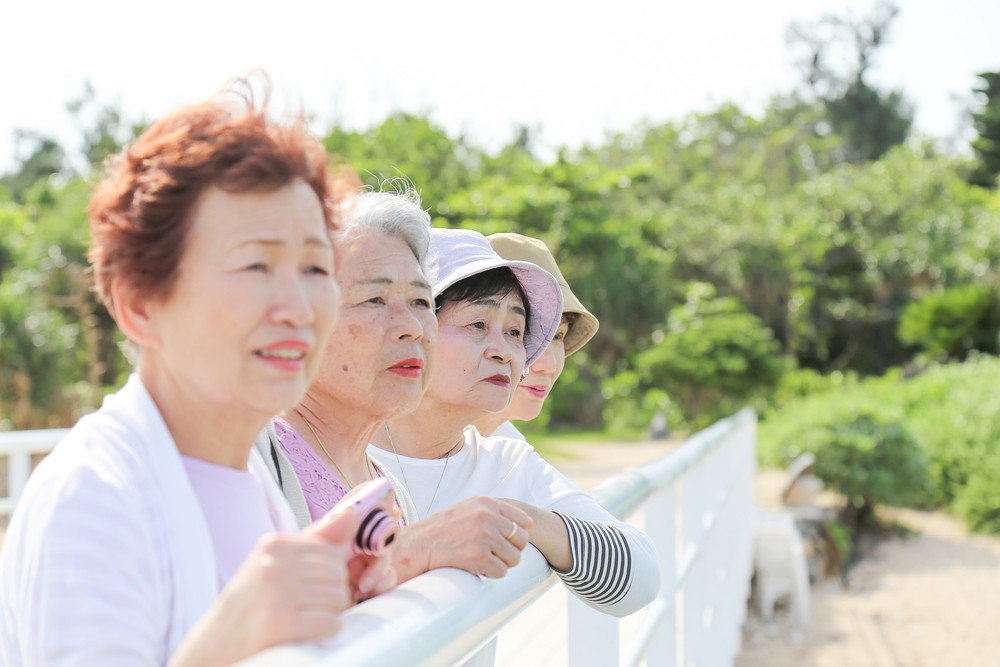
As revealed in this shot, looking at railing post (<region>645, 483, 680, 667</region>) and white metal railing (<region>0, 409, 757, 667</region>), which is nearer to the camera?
white metal railing (<region>0, 409, 757, 667</region>)

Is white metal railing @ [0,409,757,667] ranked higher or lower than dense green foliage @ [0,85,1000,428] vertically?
lower

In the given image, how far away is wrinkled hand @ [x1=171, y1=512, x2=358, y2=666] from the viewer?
0.68 metres

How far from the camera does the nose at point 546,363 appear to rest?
232 centimetres

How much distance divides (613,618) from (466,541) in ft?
2.72

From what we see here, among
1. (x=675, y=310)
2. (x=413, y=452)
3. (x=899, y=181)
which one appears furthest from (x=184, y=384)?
(x=899, y=181)

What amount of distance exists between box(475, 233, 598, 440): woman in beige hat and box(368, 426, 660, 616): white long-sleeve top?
0.26 m

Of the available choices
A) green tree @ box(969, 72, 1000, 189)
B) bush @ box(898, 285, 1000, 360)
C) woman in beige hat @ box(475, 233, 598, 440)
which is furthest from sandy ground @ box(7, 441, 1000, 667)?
green tree @ box(969, 72, 1000, 189)

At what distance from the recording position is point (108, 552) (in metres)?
0.71

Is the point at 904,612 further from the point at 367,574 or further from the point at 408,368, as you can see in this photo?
the point at 367,574

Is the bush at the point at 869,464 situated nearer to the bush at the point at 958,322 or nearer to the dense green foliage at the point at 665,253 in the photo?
the dense green foliage at the point at 665,253

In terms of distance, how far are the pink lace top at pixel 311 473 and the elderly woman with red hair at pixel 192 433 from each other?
1.10 feet

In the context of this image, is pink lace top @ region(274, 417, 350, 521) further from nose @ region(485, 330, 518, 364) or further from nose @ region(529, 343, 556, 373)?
nose @ region(529, 343, 556, 373)

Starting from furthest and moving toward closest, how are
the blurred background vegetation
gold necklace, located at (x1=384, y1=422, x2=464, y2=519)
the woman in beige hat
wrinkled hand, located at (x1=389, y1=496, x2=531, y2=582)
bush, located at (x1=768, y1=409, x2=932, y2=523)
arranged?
the blurred background vegetation
bush, located at (x1=768, y1=409, x2=932, y2=523)
the woman in beige hat
gold necklace, located at (x1=384, y1=422, x2=464, y2=519)
wrinkled hand, located at (x1=389, y1=496, x2=531, y2=582)

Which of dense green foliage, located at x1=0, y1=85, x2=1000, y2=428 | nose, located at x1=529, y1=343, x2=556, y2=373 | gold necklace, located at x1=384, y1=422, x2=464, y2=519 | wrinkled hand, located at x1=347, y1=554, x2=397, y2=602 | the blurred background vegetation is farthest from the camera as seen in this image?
dense green foliage, located at x1=0, y1=85, x2=1000, y2=428
